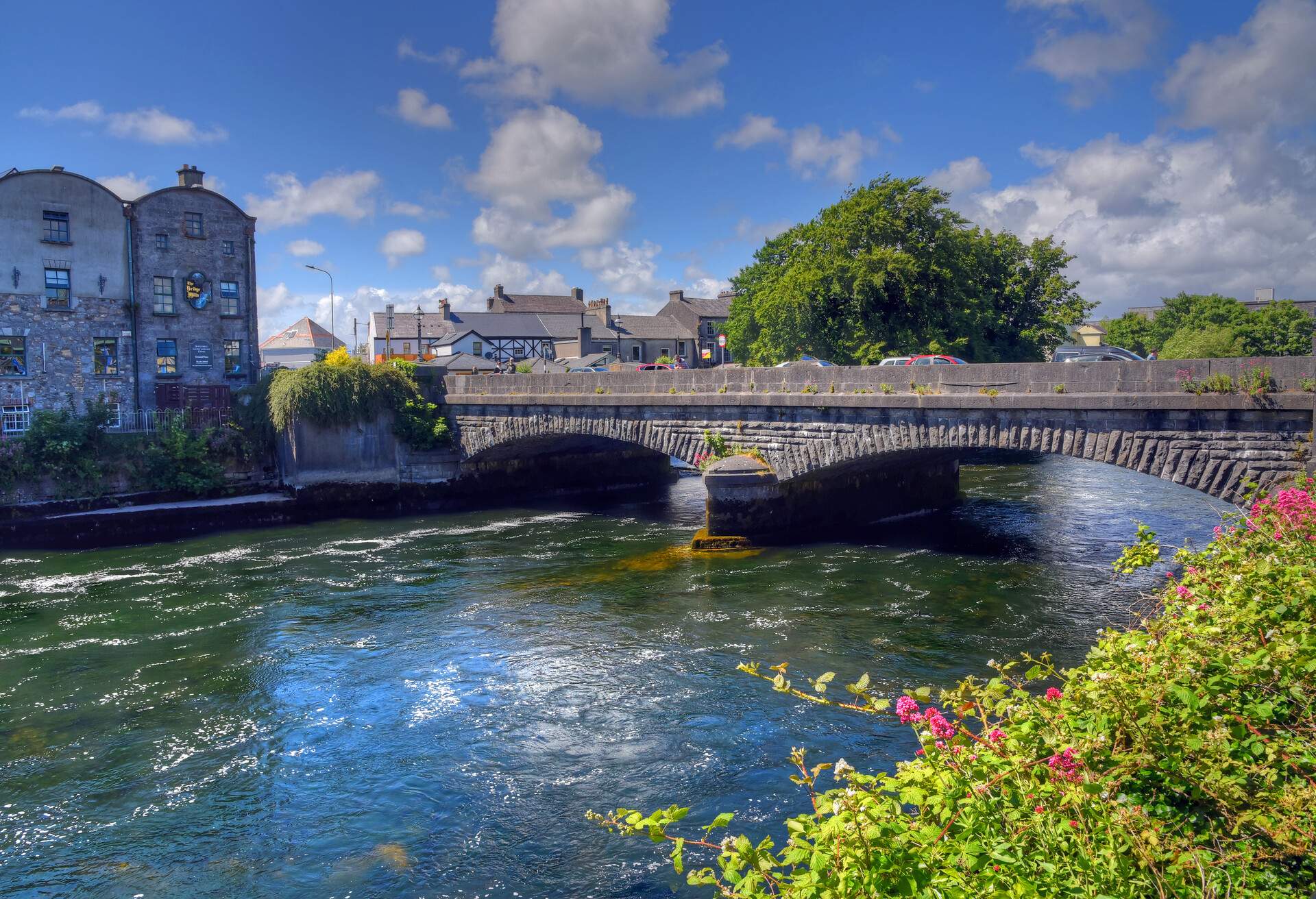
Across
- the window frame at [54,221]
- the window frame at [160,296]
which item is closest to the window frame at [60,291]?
the window frame at [54,221]

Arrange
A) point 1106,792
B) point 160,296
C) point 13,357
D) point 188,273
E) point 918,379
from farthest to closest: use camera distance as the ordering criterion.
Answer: point 188,273, point 160,296, point 13,357, point 918,379, point 1106,792

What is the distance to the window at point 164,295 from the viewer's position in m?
34.8

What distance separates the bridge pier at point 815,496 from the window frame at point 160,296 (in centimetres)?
2546

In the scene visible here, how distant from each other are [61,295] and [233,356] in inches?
256

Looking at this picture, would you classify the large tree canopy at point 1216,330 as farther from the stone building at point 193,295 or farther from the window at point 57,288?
the window at point 57,288

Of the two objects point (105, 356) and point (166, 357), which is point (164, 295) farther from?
point (105, 356)

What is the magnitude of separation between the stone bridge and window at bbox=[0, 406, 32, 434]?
48.2 feet

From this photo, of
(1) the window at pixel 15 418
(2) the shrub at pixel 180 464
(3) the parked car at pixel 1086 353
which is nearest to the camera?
(3) the parked car at pixel 1086 353

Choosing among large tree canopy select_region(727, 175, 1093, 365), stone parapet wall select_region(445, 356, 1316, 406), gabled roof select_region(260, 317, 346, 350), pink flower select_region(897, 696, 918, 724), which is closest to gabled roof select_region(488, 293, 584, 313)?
gabled roof select_region(260, 317, 346, 350)

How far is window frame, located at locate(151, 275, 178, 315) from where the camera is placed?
34.7 meters

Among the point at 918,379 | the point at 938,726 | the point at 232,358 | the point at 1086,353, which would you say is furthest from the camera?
the point at 232,358

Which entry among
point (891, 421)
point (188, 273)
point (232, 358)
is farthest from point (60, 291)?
point (891, 421)

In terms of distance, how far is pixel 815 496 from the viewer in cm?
2430

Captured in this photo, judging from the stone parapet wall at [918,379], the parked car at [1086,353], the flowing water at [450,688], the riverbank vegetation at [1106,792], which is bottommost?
the flowing water at [450,688]
